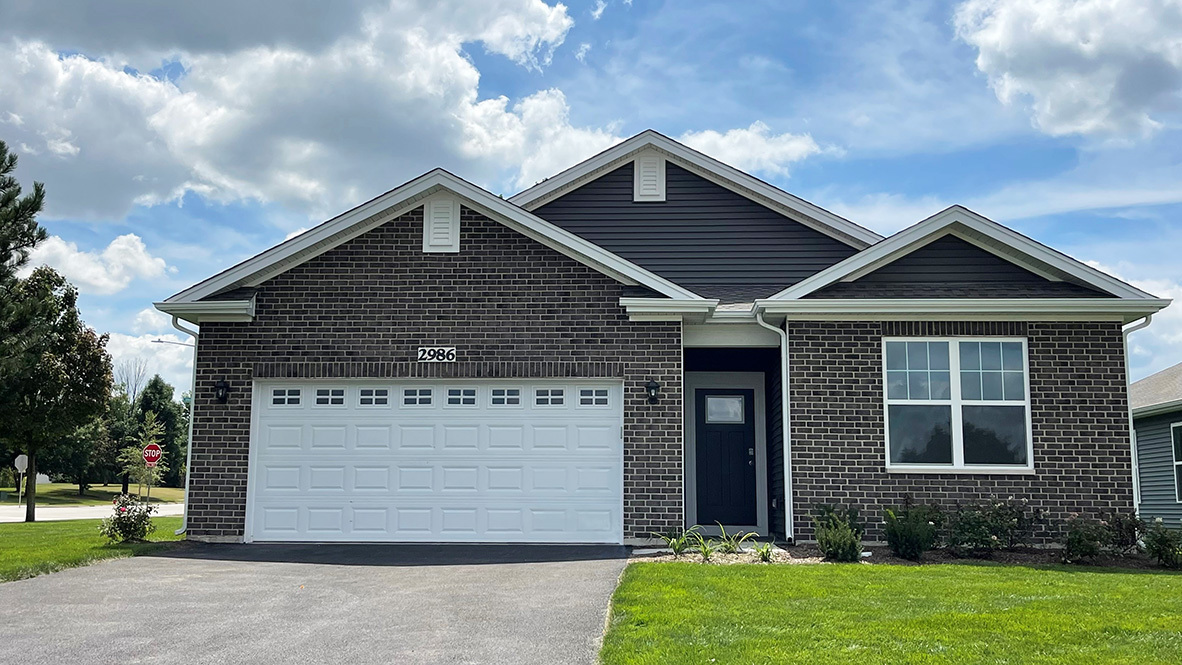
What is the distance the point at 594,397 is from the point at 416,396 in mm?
2399

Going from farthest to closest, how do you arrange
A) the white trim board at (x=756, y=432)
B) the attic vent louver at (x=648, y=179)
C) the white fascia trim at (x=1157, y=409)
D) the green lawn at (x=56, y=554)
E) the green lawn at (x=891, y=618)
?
the white fascia trim at (x=1157, y=409), the attic vent louver at (x=648, y=179), the white trim board at (x=756, y=432), the green lawn at (x=56, y=554), the green lawn at (x=891, y=618)

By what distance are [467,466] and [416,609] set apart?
16.4 feet

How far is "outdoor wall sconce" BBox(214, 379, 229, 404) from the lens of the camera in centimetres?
1337

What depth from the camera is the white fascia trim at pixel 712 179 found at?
16328mm

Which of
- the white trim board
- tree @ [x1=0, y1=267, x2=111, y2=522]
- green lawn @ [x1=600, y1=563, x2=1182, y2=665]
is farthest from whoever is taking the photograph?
tree @ [x1=0, y1=267, x2=111, y2=522]

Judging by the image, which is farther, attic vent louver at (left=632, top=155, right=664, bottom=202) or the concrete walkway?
the concrete walkway

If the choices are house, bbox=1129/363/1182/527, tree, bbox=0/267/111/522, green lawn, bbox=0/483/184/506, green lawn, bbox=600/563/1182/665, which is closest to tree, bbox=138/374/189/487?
green lawn, bbox=0/483/184/506

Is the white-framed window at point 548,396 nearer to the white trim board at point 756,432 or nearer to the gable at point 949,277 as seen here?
the white trim board at point 756,432

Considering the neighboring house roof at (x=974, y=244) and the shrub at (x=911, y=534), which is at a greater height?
the neighboring house roof at (x=974, y=244)

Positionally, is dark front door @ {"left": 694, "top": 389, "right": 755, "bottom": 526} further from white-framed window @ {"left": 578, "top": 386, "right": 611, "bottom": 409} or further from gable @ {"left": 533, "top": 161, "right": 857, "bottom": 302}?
white-framed window @ {"left": 578, "top": 386, "right": 611, "bottom": 409}

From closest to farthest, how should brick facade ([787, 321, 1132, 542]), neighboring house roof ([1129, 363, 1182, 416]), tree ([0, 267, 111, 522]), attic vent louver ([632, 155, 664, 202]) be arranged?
brick facade ([787, 321, 1132, 542])
attic vent louver ([632, 155, 664, 202])
neighboring house roof ([1129, 363, 1182, 416])
tree ([0, 267, 111, 522])

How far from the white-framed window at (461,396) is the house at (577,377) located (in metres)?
0.03

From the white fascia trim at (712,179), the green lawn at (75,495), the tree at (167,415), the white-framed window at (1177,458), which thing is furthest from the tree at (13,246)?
the tree at (167,415)

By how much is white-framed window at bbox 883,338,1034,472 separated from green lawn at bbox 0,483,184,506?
44224mm
